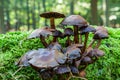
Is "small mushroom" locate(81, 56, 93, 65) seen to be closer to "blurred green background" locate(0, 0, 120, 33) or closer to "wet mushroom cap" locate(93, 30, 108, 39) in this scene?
"wet mushroom cap" locate(93, 30, 108, 39)

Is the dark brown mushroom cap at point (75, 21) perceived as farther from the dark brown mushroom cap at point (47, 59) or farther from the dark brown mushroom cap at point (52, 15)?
the dark brown mushroom cap at point (47, 59)

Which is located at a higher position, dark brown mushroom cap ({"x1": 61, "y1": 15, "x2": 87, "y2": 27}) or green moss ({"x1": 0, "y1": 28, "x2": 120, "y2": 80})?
dark brown mushroom cap ({"x1": 61, "y1": 15, "x2": 87, "y2": 27})

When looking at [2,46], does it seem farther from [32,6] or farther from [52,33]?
[32,6]

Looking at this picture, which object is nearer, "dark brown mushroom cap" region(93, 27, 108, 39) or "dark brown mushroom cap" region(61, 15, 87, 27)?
"dark brown mushroom cap" region(61, 15, 87, 27)

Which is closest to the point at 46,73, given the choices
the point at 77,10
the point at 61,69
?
the point at 61,69

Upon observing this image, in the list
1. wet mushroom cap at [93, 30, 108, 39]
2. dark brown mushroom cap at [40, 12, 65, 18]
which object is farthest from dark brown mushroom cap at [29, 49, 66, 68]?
wet mushroom cap at [93, 30, 108, 39]

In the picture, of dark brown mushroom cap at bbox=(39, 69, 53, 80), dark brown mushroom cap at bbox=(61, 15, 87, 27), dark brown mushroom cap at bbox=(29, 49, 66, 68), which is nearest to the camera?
dark brown mushroom cap at bbox=(29, 49, 66, 68)

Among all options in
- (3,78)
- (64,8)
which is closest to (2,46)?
(3,78)
